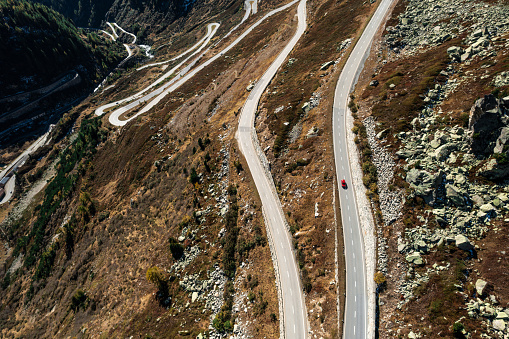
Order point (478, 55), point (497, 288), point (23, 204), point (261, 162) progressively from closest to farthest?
point (497, 288), point (478, 55), point (261, 162), point (23, 204)

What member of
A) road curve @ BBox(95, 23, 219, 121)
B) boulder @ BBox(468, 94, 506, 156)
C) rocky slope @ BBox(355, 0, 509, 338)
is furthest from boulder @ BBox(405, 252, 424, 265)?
road curve @ BBox(95, 23, 219, 121)

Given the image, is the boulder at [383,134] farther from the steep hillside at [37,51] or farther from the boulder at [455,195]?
the steep hillside at [37,51]

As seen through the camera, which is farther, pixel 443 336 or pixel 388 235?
pixel 388 235

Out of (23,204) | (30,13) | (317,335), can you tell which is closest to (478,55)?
(317,335)

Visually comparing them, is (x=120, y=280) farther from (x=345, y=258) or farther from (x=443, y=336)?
(x=443, y=336)

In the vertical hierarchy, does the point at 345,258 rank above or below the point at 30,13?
below

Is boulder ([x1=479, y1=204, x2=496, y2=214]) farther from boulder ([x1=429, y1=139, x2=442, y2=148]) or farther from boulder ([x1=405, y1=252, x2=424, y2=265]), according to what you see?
boulder ([x1=429, y1=139, x2=442, y2=148])
